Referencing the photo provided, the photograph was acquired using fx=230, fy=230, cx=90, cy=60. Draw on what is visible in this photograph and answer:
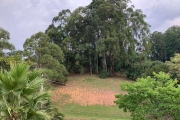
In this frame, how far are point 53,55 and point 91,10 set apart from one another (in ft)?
34.8

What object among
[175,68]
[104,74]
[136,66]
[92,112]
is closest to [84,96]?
[92,112]

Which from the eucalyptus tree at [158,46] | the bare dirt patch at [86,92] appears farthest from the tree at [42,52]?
the eucalyptus tree at [158,46]

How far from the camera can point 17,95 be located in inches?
179

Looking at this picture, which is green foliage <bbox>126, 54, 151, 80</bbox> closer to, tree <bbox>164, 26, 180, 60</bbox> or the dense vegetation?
the dense vegetation

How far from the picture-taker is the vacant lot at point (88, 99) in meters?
18.8

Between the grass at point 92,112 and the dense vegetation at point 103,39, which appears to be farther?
the dense vegetation at point 103,39

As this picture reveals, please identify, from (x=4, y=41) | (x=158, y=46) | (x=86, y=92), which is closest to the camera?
(x=4, y=41)

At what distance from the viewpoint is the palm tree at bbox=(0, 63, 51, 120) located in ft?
14.6

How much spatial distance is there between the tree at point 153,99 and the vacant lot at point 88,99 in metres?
7.50

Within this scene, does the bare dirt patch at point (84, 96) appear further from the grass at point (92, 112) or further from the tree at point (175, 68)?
the tree at point (175, 68)

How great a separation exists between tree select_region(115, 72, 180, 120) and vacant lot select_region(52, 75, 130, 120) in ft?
24.6

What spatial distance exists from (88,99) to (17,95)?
18.2 m

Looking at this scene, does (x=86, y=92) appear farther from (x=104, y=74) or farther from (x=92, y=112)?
(x=104, y=74)

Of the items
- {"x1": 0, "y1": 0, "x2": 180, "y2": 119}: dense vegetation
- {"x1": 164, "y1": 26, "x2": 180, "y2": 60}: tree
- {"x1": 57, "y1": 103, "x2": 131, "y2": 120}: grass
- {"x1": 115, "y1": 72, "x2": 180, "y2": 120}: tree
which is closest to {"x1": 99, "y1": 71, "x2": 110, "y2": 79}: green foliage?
{"x1": 0, "y1": 0, "x2": 180, "y2": 119}: dense vegetation
